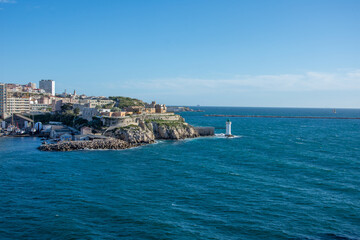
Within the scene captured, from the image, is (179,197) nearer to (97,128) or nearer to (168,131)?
(168,131)

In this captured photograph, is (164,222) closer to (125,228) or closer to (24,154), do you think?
(125,228)

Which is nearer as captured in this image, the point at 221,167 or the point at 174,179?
the point at 174,179

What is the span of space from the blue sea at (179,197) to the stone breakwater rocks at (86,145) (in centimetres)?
655

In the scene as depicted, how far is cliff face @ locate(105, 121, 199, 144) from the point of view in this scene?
61.5 m

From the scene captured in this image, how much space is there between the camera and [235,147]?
2211 inches

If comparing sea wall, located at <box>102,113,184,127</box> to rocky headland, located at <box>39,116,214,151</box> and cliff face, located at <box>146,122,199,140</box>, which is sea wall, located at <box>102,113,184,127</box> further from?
cliff face, located at <box>146,122,199,140</box>

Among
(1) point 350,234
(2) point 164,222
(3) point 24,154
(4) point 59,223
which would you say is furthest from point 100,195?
(3) point 24,154

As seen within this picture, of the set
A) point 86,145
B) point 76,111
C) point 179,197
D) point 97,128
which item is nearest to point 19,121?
point 76,111

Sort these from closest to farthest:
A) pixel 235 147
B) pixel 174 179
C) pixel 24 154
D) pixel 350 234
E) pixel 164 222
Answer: pixel 350 234 → pixel 164 222 → pixel 174 179 → pixel 24 154 → pixel 235 147

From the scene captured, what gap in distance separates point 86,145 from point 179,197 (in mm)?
32507

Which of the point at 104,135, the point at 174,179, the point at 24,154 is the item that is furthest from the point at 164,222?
the point at 104,135

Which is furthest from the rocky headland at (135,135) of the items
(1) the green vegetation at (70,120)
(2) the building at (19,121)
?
(2) the building at (19,121)

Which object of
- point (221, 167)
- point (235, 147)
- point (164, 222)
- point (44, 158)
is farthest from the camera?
point (235, 147)

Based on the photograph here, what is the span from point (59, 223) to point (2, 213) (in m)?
5.09
